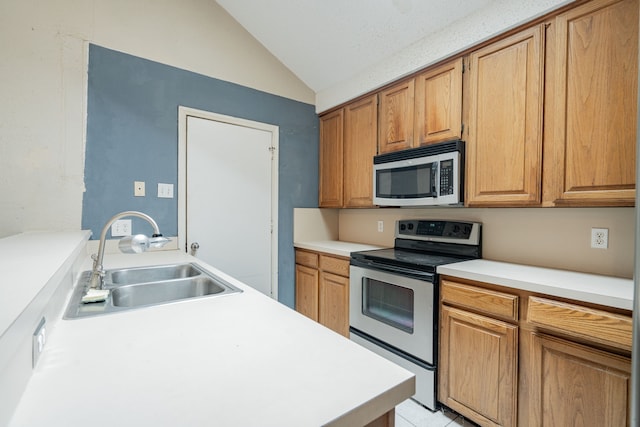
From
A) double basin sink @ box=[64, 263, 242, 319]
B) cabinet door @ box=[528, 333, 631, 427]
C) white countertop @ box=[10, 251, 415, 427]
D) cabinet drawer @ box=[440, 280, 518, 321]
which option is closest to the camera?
white countertop @ box=[10, 251, 415, 427]

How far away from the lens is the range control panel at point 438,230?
84.0 inches

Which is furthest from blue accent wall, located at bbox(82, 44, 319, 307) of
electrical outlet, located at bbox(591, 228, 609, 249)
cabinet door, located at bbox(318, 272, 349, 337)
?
electrical outlet, located at bbox(591, 228, 609, 249)

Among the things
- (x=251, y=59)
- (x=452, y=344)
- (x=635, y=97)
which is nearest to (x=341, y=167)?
(x=251, y=59)

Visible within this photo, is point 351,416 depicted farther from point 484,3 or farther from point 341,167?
point 341,167

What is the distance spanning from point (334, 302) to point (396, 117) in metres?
1.58

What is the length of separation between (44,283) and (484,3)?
2.39 metres

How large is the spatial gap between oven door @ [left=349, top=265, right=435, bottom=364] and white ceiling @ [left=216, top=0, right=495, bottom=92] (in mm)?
1687

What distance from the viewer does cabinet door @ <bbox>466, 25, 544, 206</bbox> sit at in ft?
5.53

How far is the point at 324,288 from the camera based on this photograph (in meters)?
2.71

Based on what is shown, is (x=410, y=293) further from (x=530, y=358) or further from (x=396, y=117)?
(x=396, y=117)

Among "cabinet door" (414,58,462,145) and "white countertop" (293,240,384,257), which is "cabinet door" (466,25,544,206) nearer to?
"cabinet door" (414,58,462,145)

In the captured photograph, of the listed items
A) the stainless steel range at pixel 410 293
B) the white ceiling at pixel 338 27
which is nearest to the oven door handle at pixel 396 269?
the stainless steel range at pixel 410 293

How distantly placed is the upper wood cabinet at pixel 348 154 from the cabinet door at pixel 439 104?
1.48 ft

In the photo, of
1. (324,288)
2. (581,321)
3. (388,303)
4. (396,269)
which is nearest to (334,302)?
(324,288)
